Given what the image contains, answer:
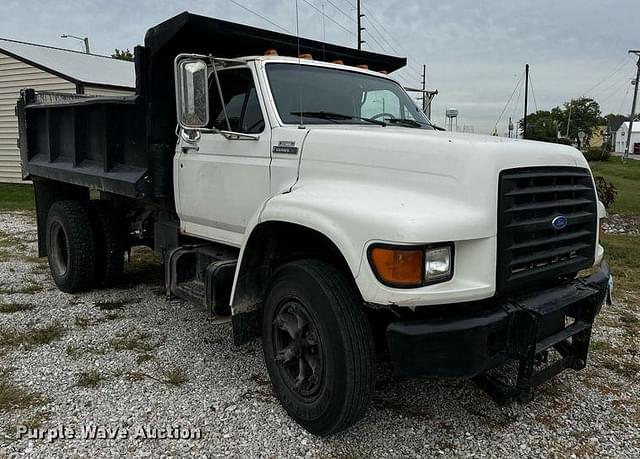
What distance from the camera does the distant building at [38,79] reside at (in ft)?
48.7

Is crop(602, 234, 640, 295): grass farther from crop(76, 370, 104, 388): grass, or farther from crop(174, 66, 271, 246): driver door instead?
crop(76, 370, 104, 388): grass

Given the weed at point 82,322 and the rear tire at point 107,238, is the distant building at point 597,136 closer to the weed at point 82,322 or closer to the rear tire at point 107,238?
the rear tire at point 107,238

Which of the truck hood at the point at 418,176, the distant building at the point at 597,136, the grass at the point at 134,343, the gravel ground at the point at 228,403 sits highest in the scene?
the distant building at the point at 597,136

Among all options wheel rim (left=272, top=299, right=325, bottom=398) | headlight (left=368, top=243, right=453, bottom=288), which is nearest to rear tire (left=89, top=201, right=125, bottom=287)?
wheel rim (left=272, top=299, right=325, bottom=398)

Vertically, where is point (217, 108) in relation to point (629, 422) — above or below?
above

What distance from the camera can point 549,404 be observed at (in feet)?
12.0

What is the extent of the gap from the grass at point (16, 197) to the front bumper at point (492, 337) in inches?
501

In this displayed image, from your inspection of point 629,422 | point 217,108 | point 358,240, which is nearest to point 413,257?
point 358,240

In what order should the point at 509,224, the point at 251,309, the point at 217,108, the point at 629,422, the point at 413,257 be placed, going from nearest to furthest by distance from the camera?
the point at 413,257, the point at 509,224, the point at 629,422, the point at 251,309, the point at 217,108

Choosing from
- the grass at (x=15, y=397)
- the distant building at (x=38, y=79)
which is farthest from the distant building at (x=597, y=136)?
the grass at (x=15, y=397)

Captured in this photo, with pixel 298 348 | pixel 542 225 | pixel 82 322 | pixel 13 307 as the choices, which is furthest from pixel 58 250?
pixel 542 225

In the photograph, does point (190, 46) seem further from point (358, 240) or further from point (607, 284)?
point (607, 284)

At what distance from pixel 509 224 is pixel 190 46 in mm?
3020

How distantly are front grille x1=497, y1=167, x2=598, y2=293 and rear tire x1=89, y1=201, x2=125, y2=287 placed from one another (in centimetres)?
452
